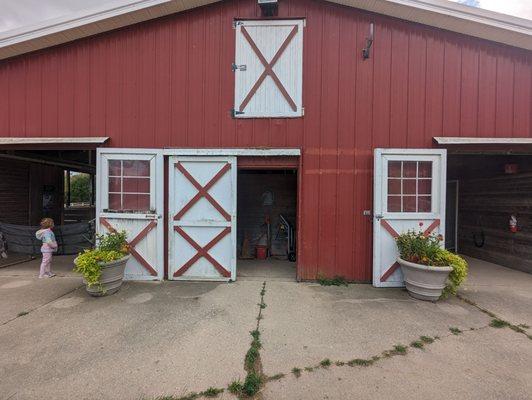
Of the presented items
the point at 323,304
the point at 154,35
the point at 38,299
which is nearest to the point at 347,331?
the point at 323,304

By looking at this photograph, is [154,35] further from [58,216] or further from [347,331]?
[58,216]

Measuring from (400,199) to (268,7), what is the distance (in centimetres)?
411

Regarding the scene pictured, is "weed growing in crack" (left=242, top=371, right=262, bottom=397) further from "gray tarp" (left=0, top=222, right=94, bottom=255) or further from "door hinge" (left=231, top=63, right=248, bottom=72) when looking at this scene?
"gray tarp" (left=0, top=222, right=94, bottom=255)

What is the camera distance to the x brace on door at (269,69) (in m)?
4.84

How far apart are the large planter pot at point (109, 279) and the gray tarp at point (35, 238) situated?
2.91 m

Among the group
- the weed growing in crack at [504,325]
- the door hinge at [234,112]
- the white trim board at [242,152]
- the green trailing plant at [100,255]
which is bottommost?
the weed growing in crack at [504,325]

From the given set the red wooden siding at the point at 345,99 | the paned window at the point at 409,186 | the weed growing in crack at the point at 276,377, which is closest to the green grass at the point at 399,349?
the weed growing in crack at the point at 276,377

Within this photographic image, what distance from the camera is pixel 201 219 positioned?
4941 millimetres

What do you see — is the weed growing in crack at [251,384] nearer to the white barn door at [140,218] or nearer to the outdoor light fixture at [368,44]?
the white barn door at [140,218]

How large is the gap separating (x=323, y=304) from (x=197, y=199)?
9.11ft

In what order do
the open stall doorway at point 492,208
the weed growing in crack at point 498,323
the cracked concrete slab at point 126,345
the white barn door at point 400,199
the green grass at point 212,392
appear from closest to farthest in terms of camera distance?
the green grass at point 212,392
the cracked concrete slab at point 126,345
the weed growing in crack at point 498,323
the white barn door at point 400,199
the open stall doorway at point 492,208

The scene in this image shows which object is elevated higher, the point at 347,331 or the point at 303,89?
the point at 303,89

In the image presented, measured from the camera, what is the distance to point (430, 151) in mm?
4695

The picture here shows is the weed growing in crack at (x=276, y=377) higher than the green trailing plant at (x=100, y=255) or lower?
lower
